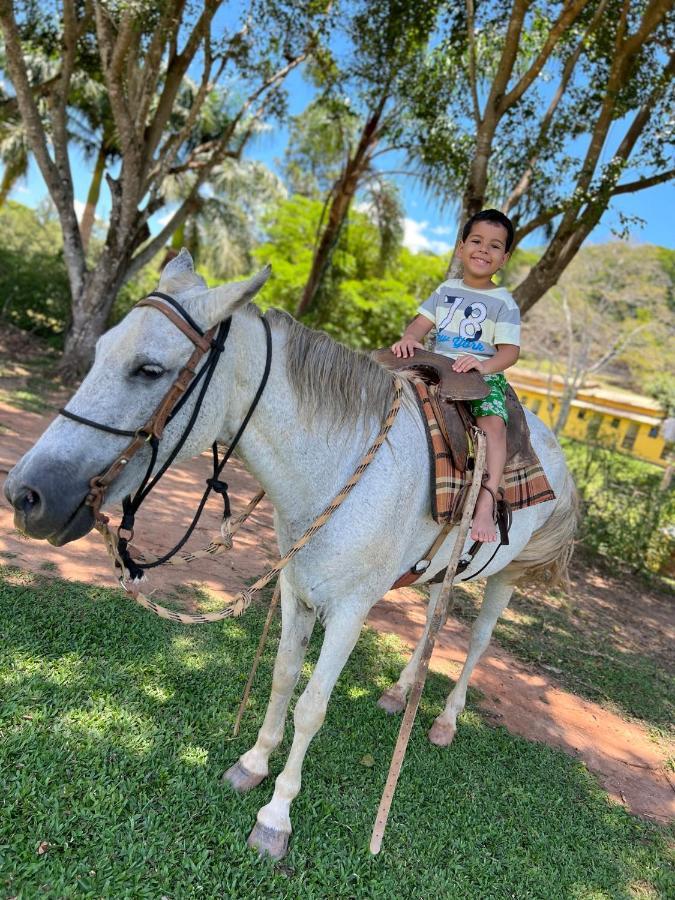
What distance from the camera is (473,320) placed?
265cm

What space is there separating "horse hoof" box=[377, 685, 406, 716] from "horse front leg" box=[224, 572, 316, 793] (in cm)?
107

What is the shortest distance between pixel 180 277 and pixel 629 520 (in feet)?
28.2

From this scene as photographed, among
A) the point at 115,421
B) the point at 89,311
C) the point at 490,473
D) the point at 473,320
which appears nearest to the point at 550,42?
the point at 473,320

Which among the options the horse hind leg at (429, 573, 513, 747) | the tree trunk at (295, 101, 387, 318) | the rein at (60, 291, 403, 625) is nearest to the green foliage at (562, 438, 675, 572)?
the horse hind leg at (429, 573, 513, 747)

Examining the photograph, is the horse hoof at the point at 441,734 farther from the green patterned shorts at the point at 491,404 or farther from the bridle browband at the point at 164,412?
the bridle browband at the point at 164,412

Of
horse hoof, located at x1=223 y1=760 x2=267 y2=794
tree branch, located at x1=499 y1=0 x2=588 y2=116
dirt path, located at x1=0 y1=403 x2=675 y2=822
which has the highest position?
tree branch, located at x1=499 y1=0 x2=588 y2=116

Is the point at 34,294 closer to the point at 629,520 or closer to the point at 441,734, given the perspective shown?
the point at 629,520

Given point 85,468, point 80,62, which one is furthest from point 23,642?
point 80,62

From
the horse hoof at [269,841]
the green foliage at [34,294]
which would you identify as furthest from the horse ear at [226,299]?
the green foliage at [34,294]

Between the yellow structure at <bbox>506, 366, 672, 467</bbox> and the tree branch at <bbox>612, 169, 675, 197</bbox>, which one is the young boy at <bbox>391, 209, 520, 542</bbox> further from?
the yellow structure at <bbox>506, 366, 672, 467</bbox>

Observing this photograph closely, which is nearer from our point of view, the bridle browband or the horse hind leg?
the bridle browband

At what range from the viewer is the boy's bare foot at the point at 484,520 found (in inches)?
94.1

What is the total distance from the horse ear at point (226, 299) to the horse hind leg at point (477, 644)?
272 cm

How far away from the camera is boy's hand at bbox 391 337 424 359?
102 inches
